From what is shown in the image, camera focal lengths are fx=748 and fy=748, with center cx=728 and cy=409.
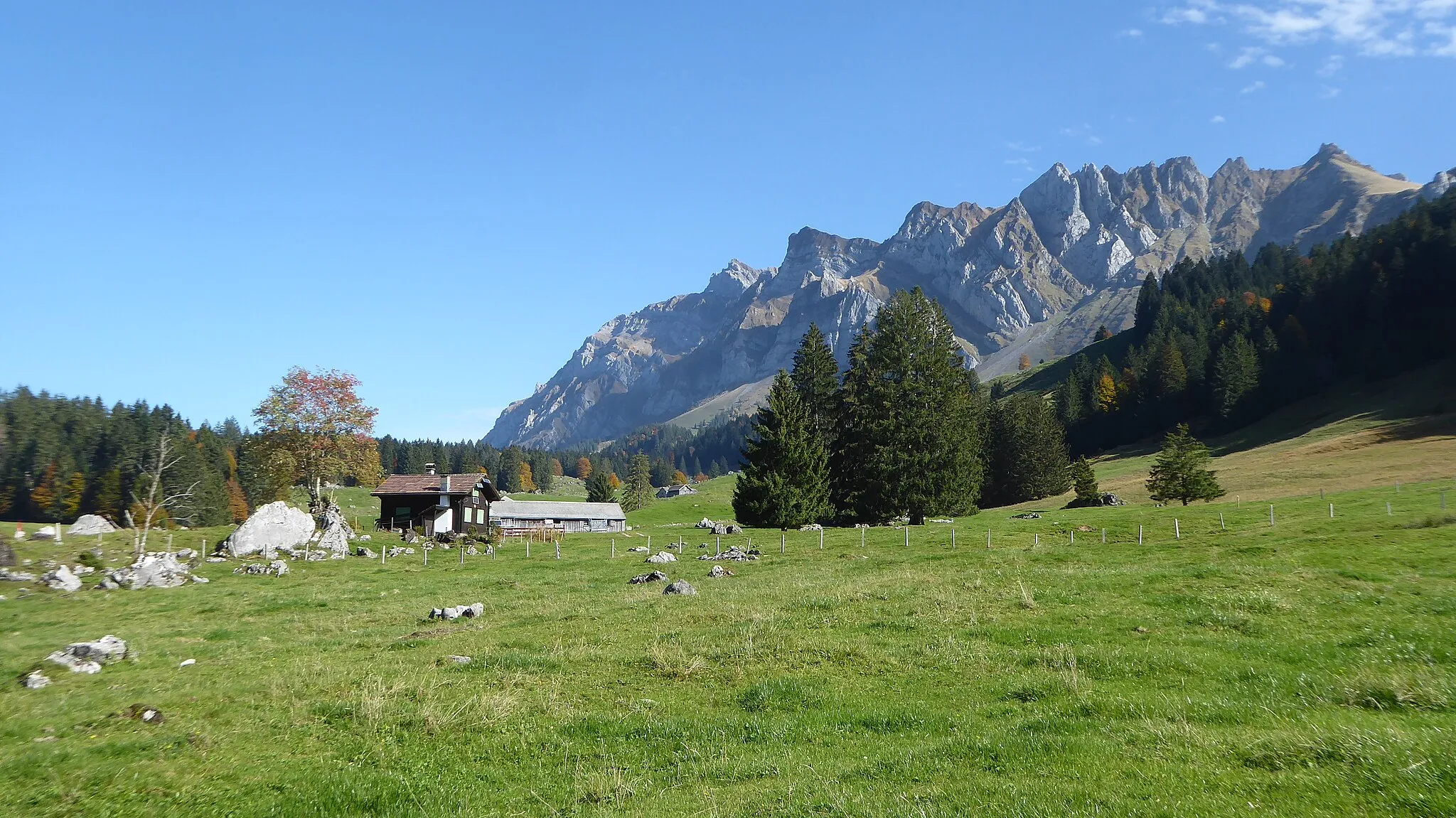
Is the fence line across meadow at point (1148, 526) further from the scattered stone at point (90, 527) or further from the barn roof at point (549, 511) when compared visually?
the barn roof at point (549, 511)

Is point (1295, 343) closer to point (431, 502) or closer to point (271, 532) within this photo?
point (431, 502)

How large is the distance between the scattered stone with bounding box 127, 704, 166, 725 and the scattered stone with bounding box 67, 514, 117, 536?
205ft

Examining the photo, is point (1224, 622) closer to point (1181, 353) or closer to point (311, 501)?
point (311, 501)

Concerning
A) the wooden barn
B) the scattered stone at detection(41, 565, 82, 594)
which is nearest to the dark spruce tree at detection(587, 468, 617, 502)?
the wooden barn

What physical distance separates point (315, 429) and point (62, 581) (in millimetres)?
46550

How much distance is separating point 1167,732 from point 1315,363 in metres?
159

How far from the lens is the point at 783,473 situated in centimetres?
6538

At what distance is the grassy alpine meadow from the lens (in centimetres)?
957

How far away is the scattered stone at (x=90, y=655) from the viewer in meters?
18.8

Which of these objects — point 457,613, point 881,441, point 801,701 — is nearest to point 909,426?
point 881,441

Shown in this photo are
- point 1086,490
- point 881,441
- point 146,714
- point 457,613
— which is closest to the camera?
point 146,714

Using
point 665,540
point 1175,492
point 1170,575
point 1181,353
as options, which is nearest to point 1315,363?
point 1181,353

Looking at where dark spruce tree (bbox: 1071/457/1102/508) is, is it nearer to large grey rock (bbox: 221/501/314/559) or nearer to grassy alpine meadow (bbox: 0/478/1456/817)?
grassy alpine meadow (bbox: 0/478/1456/817)

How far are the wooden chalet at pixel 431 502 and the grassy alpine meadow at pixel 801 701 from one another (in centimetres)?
5600
